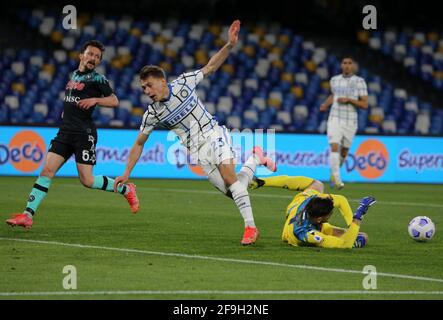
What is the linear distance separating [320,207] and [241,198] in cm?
89

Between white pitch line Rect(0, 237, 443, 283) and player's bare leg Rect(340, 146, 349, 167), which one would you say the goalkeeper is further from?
player's bare leg Rect(340, 146, 349, 167)

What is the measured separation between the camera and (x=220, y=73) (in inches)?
1115

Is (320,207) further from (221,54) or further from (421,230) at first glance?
(221,54)

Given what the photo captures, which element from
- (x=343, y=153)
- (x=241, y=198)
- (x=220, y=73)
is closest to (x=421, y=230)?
(x=241, y=198)

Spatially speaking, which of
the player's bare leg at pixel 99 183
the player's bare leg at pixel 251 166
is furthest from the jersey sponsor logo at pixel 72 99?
the player's bare leg at pixel 251 166

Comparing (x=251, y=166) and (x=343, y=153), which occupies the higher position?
(x=343, y=153)

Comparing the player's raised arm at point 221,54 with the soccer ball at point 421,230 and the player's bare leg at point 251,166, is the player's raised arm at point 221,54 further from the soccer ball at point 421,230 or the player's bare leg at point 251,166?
the soccer ball at point 421,230

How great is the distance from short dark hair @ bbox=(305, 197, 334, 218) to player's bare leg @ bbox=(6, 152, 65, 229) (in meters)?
3.13

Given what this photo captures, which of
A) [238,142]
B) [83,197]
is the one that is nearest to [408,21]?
[238,142]

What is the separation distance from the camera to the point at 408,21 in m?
33.3

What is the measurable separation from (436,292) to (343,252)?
2.44 m

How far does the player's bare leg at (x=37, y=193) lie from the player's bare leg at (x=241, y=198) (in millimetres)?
2155

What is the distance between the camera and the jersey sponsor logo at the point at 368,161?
2308cm
